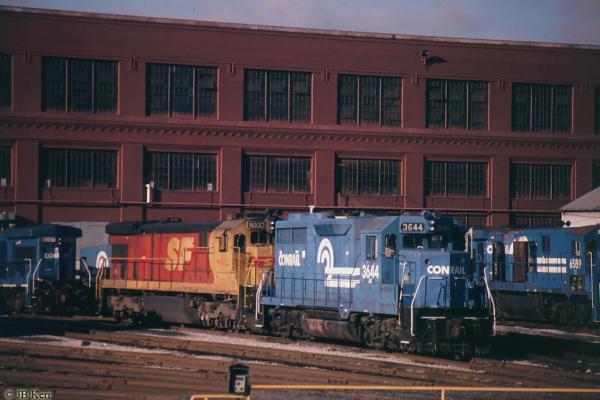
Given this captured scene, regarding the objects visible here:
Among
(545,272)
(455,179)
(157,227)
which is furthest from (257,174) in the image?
(545,272)

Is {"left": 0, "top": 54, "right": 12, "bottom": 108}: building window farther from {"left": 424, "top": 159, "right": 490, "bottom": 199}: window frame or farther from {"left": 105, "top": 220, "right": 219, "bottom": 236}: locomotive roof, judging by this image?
{"left": 424, "top": 159, "right": 490, "bottom": 199}: window frame

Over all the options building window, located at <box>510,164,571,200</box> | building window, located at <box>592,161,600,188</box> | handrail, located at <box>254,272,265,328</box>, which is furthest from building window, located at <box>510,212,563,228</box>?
handrail, located at <box>254,272,265,328</box>

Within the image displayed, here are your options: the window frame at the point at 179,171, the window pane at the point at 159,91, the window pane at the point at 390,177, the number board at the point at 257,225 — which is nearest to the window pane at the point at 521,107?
the window pane at the point at 390,177

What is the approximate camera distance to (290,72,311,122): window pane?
45125 mm

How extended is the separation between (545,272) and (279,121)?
57.7 feet

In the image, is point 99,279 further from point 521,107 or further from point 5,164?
point 521,107

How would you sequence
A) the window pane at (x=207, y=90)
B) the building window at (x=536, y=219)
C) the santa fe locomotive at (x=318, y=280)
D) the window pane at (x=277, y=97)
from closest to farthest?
the santa fe locomotive at (x=318, y=280)
the window pane at (x=207, y=90)
the window pane at (x=277, y=97)
the building window at (x=536, y=219)

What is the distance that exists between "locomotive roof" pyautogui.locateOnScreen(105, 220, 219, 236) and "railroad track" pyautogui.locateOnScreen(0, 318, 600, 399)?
5.35 m

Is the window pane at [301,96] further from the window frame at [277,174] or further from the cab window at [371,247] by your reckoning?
the cab window at [371,247]

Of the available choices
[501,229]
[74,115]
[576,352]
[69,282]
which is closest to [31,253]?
[69,282]

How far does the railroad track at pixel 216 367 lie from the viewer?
16906 mm

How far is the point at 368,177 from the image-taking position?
Result: 151ft

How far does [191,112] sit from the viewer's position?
43938 mm

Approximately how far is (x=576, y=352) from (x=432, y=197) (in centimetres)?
2222
